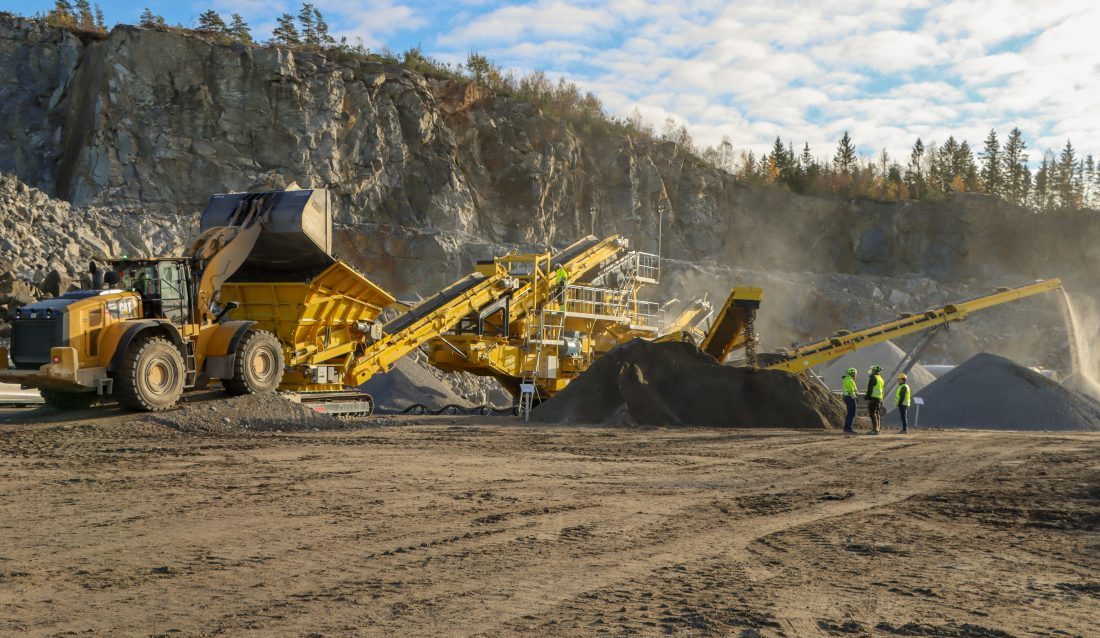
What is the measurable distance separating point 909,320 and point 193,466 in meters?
15.7

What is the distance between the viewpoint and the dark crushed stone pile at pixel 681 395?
15578mm

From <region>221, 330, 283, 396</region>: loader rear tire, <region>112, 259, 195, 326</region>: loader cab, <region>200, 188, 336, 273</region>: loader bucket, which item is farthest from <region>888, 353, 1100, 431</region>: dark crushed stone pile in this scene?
<region>112, 259, 195, 326</region>: loader cab

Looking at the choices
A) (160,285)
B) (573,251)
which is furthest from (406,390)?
(160,285)

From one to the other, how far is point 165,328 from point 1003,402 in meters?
15.7

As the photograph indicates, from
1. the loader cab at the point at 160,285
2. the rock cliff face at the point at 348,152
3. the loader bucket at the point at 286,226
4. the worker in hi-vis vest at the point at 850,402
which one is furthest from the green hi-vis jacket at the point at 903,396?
the rock cliff face at the point at 348,152

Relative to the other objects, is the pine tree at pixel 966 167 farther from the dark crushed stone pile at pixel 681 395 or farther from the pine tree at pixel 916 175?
the dark crushed stone pile at pixel 681 395

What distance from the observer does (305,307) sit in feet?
46.1

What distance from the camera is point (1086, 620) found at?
4.30 m

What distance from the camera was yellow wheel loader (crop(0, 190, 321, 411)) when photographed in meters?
11.0

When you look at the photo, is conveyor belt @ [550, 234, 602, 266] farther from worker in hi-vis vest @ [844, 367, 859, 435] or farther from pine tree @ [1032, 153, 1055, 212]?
pine tree @ [1032, 153, 1055, 212]

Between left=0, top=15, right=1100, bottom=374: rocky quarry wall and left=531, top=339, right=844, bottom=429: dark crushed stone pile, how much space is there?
46.0 ft

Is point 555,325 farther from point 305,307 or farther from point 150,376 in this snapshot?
point 150,376

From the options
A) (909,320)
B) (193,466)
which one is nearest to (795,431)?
(909,320)

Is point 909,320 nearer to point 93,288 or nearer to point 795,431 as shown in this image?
point 795,431
